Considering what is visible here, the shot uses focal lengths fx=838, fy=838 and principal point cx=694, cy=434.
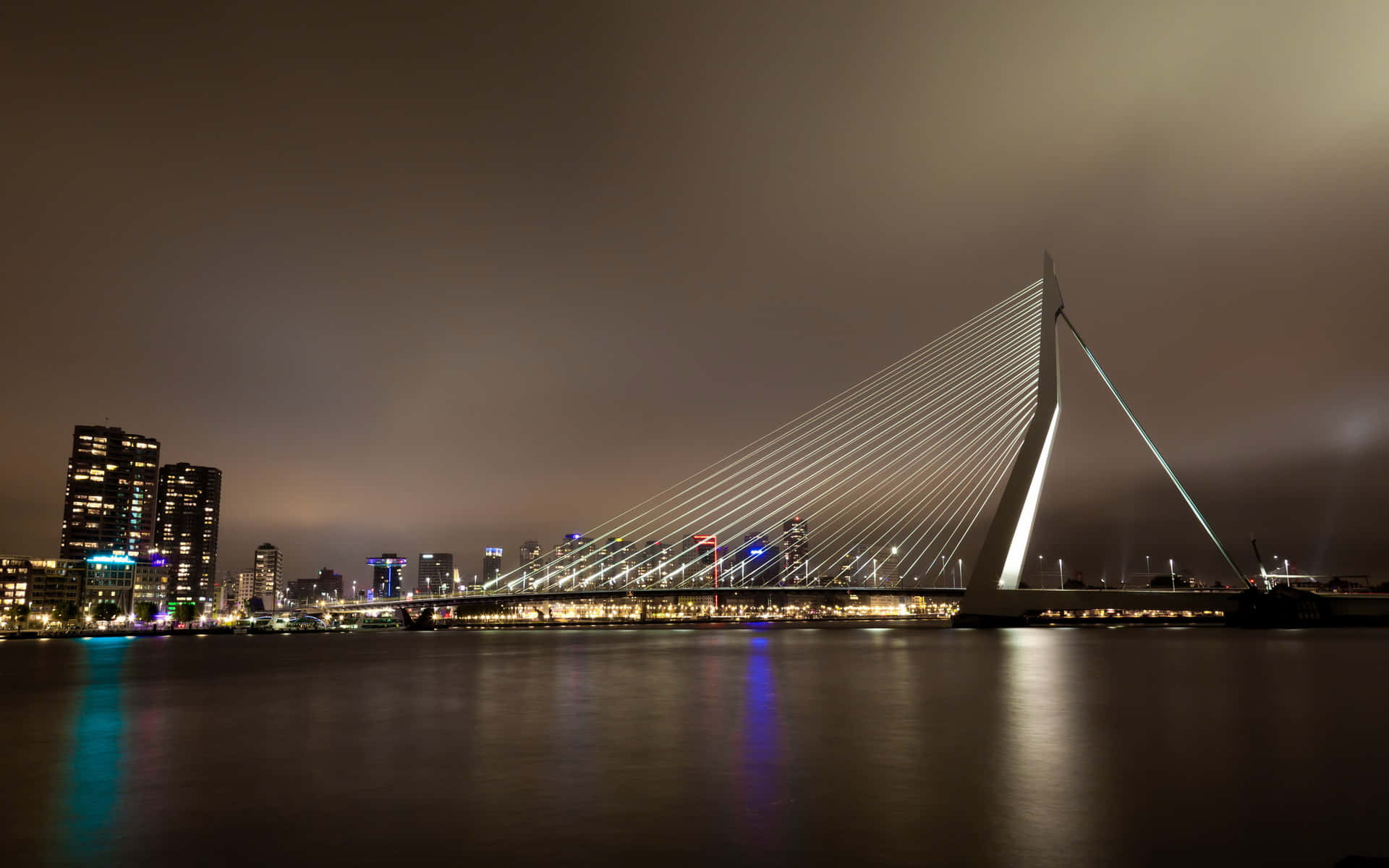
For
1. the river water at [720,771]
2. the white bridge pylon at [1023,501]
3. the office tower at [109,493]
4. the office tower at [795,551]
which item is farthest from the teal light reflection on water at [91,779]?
the office tower at [109,493]

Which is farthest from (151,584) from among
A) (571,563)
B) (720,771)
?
(720,771)

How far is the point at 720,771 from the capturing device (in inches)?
408

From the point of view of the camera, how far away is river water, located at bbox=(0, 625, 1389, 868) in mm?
7203

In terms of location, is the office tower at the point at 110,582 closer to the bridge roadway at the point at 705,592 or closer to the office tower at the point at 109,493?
the office tower at the point at 109,493

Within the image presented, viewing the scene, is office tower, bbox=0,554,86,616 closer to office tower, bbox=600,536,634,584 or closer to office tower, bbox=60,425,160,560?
office tower, bbox=60,425,160,560

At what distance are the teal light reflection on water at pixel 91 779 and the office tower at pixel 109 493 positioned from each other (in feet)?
550

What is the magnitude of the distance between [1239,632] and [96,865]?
65.2 metres

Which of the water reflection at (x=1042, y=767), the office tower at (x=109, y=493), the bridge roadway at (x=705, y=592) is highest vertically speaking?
the office tower at (x=109, y=493)

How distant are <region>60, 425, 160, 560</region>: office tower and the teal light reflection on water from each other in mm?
167533

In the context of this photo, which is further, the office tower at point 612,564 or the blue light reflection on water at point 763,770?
the office tower at point 612,564

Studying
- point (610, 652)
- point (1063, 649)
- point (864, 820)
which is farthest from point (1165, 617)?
point (864, 820)

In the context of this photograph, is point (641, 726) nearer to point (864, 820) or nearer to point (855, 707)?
point (855, 707)

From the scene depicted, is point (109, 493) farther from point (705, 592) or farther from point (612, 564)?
point (705, 592)

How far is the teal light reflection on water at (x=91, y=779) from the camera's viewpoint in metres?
7.86
